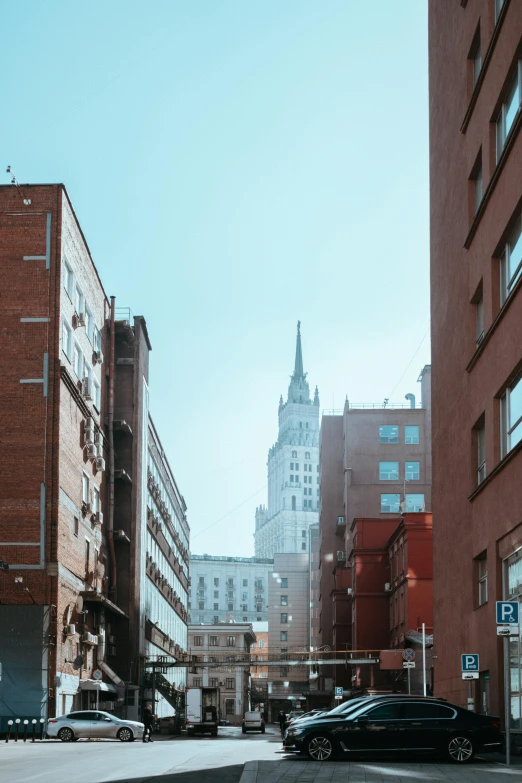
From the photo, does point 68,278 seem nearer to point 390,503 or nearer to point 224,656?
point 390,503

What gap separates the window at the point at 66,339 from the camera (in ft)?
161

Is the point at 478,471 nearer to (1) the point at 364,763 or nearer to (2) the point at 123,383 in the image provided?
(1) the point at 364,763

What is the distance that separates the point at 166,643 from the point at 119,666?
24.2m

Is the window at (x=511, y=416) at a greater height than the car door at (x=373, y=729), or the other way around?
the window at (x=511, y=416)

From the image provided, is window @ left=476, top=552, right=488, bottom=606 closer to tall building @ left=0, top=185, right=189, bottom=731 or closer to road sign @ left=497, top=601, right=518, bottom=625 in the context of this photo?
road sign @ left=497, top=601, right=518, bottom=625

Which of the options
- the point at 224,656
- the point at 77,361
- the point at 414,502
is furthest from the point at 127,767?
the point at 224,656

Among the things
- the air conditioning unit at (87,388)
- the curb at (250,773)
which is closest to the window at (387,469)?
the air conditioning unit at (87,388)

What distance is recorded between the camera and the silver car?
42094mm

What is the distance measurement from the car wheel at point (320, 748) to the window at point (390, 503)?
216 ft

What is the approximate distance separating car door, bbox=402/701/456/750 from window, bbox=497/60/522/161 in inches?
482

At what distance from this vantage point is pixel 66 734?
4219 centimetres

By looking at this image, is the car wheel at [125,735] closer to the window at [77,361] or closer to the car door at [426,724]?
the window at [77,361]

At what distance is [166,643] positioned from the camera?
86.8 metres

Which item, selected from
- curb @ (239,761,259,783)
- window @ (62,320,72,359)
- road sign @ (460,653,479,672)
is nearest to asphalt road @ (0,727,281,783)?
curb @ (239,761,259,783)
